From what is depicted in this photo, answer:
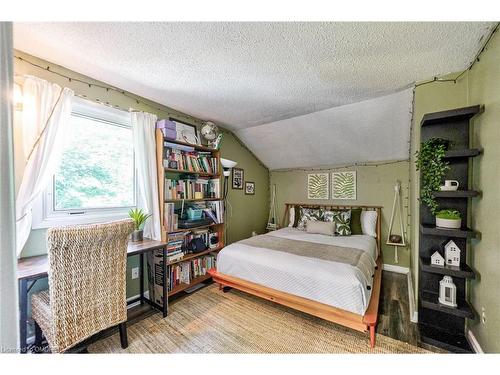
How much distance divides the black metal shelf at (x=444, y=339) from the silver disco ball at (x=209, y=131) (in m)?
3.18

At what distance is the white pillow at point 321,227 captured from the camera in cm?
320

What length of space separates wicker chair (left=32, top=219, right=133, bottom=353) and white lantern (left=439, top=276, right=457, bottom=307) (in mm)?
2556

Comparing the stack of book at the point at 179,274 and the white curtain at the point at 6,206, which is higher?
the white curtain at the point at 6,206

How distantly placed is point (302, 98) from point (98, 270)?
8.41 ft

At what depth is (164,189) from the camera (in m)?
2.44

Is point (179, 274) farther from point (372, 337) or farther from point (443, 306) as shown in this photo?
point (443, 306)

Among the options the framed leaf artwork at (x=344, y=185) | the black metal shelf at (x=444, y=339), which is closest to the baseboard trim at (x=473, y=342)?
the black metal shelf at (x=444, y=339)

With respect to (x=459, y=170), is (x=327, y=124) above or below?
above

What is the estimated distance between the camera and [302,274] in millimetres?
1956

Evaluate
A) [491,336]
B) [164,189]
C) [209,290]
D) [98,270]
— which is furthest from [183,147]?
[491,336]

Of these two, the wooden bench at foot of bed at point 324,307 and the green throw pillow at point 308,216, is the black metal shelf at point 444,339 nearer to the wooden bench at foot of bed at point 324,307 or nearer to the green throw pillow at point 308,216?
the wooden bench at foot of bed at point 324,307

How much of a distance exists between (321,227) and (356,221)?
26.3 inches
